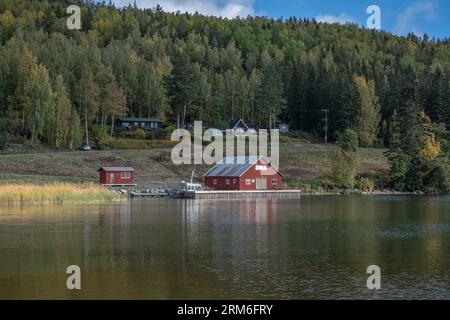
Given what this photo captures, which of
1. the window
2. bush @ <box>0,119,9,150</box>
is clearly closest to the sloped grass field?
the window

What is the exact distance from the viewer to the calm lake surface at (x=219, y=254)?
70.8ft

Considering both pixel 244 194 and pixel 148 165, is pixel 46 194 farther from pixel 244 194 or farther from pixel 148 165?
pixel 148 165

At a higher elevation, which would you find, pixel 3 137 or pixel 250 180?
pixel 3 137

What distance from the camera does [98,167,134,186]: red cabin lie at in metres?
73.4

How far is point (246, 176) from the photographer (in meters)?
76.2

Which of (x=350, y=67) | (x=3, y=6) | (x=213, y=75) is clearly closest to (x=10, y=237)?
(x=213, y=75)

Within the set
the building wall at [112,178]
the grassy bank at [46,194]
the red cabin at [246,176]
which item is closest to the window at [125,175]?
the building wall at [112,178]

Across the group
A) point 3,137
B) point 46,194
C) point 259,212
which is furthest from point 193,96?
point 259,212

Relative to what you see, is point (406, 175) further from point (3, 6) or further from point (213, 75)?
point (3, 6)

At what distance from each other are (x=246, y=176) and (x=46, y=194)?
2950 centimetres

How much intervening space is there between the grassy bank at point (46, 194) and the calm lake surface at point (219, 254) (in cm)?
310

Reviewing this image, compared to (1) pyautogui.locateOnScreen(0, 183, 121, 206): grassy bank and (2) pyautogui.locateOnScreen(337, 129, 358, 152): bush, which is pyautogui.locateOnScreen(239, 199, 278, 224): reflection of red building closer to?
(1) pyautogui.locateOnScreen(0, 183, 121, 206): grassy bank

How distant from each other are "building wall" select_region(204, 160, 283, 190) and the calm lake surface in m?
26.5

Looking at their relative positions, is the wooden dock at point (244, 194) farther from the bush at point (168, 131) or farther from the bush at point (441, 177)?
the bush at point (168, 131)
